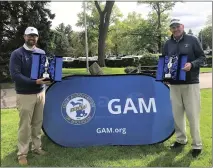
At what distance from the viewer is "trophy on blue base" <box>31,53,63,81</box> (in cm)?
435

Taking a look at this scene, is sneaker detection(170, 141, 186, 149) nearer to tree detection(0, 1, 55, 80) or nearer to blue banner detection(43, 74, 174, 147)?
blue banner detection(43, 74, 174, 147)

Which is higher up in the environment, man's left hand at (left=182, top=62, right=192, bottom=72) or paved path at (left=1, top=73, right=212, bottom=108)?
man's left hand at (left=182, top=62, right=192, bottom=72)

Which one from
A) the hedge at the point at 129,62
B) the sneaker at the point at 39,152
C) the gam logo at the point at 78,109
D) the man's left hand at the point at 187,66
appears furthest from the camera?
the hedge at the point at 129,62

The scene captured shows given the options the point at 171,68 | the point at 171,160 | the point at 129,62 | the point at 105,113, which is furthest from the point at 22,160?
the point at 129,62

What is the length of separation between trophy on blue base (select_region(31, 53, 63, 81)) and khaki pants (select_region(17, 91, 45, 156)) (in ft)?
1.11

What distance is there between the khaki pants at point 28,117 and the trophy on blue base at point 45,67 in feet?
1.11

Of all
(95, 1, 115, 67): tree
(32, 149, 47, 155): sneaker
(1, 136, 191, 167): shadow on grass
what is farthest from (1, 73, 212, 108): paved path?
(95, 1, 115, 67): tree

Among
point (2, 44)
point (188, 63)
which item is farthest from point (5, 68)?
point (188, 63)

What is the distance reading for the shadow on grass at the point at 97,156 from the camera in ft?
14.7

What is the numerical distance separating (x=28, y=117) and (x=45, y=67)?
748 millimetres

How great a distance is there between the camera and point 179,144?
16.5 ft

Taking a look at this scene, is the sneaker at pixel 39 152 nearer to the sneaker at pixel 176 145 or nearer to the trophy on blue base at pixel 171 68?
the sneaker at pixel 176 145

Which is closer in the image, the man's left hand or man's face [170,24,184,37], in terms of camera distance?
the man's left hand

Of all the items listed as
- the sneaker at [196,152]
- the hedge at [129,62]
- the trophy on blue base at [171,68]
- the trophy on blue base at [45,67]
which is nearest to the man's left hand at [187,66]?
the trophy on blue base at [171,68]
